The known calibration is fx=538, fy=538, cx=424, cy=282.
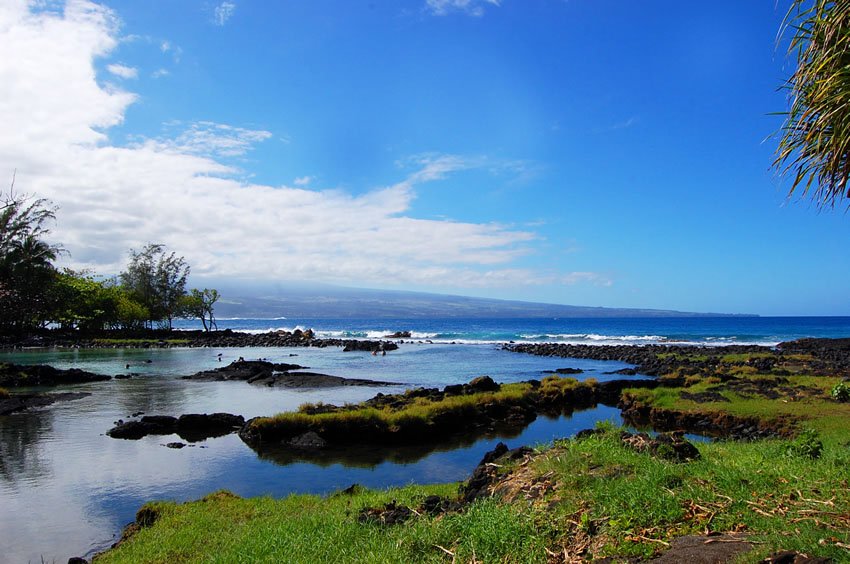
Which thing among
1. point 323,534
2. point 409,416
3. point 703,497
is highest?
point 703,497

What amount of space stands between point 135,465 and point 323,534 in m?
11.6

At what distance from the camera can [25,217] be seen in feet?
139

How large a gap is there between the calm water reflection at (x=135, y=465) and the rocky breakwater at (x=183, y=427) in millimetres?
676

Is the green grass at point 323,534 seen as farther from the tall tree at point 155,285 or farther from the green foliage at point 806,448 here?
the tall tree at point 155,285

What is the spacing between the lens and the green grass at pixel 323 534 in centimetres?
601

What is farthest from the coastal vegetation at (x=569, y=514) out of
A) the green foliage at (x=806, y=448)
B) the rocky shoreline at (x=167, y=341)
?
the rocky shoreline at (x=167, y=341)


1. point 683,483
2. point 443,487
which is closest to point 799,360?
point 443,487

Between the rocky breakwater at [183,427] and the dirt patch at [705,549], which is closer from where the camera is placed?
the dirt patch at [705,549]

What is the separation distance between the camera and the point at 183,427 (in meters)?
21.7

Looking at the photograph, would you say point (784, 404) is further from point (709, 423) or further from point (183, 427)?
point (183, 427)

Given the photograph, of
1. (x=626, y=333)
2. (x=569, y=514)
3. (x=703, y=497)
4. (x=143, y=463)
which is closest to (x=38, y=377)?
(x=143, y=463)

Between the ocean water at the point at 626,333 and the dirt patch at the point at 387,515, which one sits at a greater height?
the dirt patch at the point at 387,515

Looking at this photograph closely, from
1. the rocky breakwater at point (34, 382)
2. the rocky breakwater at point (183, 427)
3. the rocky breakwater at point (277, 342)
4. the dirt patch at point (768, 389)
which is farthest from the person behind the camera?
the rocky breakwater at point (277, 342)

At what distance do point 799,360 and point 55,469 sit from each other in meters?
49.0
